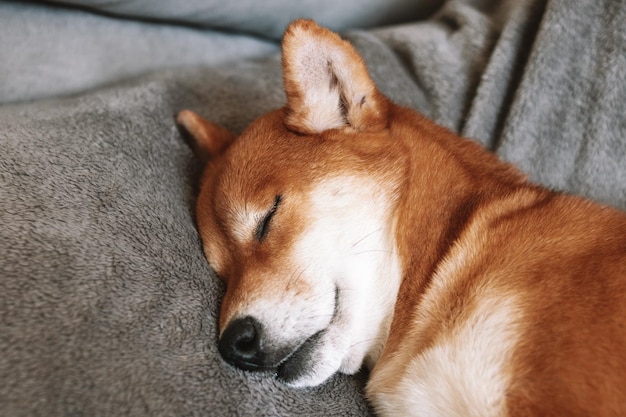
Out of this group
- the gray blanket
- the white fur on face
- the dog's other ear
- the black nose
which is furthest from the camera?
the dog's other ear

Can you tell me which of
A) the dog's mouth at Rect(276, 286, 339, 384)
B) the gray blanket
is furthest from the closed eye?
the dog's mouth at Rect(276, 286, 339, 384)

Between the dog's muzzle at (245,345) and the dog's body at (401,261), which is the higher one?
the dog's body at (401,261)

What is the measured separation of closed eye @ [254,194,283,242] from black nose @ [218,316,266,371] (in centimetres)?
25

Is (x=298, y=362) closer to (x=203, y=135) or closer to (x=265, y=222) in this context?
(x=265, y=222)

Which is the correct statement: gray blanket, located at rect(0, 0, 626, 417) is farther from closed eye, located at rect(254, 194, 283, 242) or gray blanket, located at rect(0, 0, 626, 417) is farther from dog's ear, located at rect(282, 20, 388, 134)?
Result: dog's ear, located at rect(282, 20, 388, 134)

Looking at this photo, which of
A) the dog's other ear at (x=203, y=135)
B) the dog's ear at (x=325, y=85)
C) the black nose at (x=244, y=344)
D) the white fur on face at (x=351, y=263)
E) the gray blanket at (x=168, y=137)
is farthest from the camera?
the dog's other ear at (x=203, y=135)

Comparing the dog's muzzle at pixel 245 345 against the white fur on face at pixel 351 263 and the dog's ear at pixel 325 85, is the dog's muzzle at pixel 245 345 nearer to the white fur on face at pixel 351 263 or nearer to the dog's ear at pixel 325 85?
the white fur on face at pixel 351 263

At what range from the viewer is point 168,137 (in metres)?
1.89

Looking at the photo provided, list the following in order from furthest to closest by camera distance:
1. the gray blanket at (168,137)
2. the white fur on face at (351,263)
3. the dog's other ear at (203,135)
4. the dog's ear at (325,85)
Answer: the dog's other ear at (203,135) → the dog's ear at (325,85) → the white fur on face at (351,263) → the gray blanket at (168,137)

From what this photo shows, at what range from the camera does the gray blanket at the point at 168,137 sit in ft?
4.07

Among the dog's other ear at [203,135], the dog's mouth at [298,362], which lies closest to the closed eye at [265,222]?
the dog's mouth at [298,362]

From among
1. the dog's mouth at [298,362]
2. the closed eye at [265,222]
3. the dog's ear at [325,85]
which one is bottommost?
the dog's mouth at [298,362]

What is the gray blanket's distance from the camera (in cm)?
124

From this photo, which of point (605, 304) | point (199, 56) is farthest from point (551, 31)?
point (199, 56)
